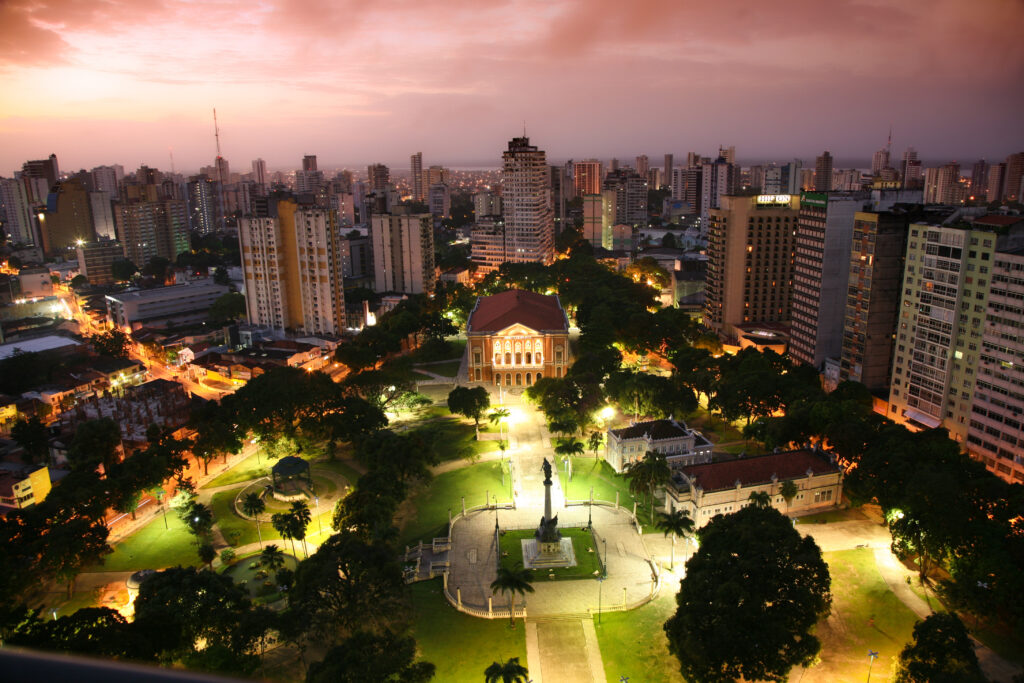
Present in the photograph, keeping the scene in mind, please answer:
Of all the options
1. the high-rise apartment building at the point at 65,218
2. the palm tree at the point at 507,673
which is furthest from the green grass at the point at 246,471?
the high-rise apartment building at the point at 65,218

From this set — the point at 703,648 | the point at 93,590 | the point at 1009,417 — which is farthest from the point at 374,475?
the point at 1009,417

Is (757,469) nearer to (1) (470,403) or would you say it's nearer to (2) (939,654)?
(2) (939,654)

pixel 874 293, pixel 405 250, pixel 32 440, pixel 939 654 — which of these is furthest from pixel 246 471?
pixel 405 250

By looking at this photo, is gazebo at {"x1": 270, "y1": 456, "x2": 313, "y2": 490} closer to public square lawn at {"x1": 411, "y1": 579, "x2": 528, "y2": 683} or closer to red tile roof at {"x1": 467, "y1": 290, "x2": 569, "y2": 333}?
public square lawn at {"x1": 411, "y1": 579, "x2": 528, "y2": 683}

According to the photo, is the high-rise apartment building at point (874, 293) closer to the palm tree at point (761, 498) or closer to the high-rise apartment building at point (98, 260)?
the palm tree at point (761, 498)

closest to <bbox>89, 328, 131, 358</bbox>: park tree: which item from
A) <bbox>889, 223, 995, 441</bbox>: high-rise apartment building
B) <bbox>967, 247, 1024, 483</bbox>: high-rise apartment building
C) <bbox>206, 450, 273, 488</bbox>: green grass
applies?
<bbox>206, 450, 273, 488</bbox>: green grass

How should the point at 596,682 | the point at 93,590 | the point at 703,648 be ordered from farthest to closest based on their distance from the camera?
the point at 93,590 → the point at 596,682 → the point at 703,648

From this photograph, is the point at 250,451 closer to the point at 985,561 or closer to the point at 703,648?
the point at 703,648
